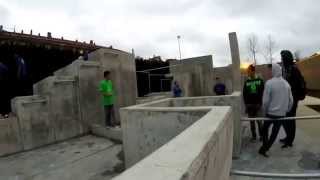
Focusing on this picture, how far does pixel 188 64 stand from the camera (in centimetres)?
1370

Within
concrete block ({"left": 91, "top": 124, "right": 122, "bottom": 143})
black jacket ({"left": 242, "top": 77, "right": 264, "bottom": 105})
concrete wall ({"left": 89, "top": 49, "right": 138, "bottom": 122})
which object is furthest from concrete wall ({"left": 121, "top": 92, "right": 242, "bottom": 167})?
concrete wall ({"left": 89, "top": 49, "right": 138, "bottom": 122})

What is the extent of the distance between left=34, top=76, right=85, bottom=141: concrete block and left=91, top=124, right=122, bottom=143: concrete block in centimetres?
38

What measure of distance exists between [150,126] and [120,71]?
6056mm

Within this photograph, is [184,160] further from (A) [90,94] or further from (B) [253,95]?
(A) [90,94]

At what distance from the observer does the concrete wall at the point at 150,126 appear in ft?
15.7

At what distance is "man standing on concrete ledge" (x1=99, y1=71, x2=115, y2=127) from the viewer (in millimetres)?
9375

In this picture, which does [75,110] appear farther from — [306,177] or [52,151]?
[306,177]

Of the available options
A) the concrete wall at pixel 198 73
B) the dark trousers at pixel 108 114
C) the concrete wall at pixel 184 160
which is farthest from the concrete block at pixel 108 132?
the concrete wall at pixel 184 160

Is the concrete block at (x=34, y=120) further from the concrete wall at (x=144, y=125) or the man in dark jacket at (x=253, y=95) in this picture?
the man in dark jacket at (x=253, y=95)

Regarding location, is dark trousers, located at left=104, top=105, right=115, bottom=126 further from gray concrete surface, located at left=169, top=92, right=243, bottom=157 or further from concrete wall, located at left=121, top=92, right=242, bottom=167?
concrete wall, located at left=121, top=92, right=242, bottom=167

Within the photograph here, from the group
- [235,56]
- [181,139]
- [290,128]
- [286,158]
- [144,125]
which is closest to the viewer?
[181,139]

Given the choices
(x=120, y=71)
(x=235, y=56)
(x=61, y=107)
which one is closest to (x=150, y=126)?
(x=61, y=107)

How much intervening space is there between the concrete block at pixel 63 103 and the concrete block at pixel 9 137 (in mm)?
1139

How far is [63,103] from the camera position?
30.4ft
